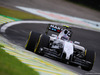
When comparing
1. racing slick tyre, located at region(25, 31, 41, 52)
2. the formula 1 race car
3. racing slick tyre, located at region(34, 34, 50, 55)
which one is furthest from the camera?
racing slick tyre, located at region(25, 31, 41, 52)

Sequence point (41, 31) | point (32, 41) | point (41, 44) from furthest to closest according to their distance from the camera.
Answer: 1. point (41, 31)
2. point (32, 41)
3. point (41, 44)

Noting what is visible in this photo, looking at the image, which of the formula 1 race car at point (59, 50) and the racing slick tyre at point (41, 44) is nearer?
the formula 1 race car at point (59, 50)

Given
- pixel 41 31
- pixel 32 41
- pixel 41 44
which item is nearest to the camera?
pixel 41 44

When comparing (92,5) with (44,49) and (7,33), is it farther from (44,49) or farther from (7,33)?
(44,49)

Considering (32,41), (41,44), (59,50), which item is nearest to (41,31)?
(32,41)

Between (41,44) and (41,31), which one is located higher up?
(41,31)

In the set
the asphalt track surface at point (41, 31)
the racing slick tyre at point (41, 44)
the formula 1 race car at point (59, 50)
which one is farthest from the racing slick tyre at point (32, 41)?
the asphalt track surface at point (41, 31)

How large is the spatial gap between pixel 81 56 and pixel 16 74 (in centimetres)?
480

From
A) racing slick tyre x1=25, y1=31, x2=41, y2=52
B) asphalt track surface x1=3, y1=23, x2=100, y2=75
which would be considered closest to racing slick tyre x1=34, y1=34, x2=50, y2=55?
racing slick tyre x1=25, y1=31, x2=41, y2=52

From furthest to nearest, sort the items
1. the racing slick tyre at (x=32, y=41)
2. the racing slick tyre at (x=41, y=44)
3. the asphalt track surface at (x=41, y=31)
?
the asphalt track surface at (x=41, y=31) → the racing slick tyre at (x=32, y=41) → the racing slick tyre at (x=41, y=44)

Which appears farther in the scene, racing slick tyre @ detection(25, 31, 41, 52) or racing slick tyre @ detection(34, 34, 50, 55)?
racing slick tyre @ detection(25, 31, 41, 52)

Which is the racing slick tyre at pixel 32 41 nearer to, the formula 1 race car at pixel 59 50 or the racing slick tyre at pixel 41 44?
the formula 1 race car at pixel 59 50

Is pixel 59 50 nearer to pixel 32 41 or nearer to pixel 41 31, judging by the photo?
pixel 32 41

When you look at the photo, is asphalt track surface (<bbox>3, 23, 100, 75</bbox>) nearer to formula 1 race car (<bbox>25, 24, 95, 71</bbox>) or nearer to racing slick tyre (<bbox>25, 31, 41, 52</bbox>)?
formula 1 race car (<bbox>25, 24, 95, 71</bbox>)
